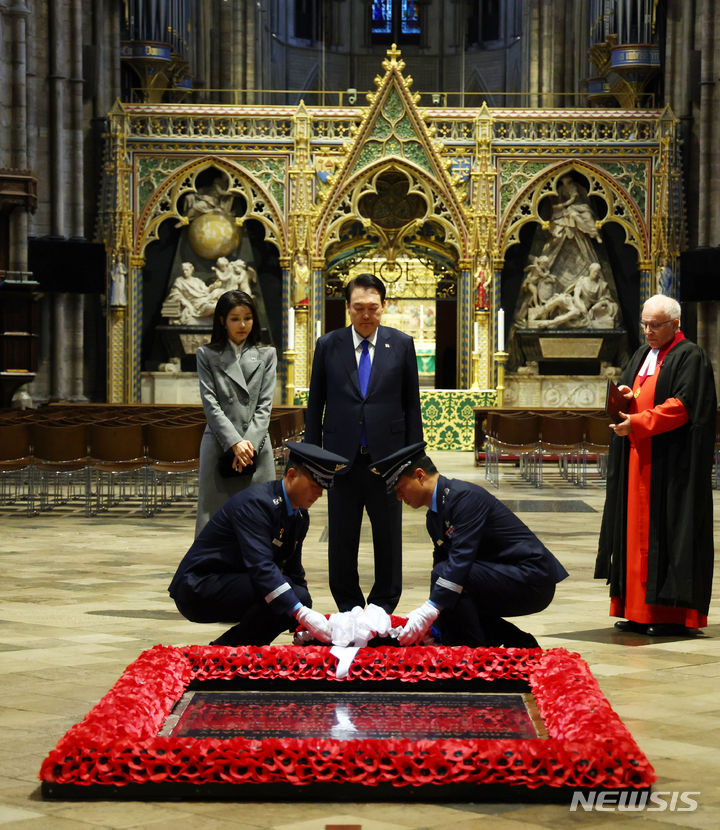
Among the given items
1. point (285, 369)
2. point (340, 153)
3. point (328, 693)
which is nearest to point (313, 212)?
point (340, 153)

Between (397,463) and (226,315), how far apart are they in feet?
6.34

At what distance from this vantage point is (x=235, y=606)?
5.44 meters

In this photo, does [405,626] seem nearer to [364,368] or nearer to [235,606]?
[235,606]

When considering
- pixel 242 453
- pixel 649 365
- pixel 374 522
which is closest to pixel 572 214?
pixel 649 365

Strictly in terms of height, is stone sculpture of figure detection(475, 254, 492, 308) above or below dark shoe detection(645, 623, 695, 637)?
above

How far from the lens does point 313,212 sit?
23.0m

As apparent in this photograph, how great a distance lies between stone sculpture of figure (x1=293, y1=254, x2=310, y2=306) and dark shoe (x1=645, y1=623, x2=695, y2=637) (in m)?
16.3

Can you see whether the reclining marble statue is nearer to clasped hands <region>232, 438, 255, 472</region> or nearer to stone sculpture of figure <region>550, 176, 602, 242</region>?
stone sculpture of figure <region>550, 176, 602, 242</region>

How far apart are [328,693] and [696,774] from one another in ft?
4.35

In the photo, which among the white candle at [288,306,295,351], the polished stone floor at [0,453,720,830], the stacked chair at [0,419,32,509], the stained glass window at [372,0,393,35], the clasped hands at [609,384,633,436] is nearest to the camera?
the polished stone floor at [0,453,720,830]

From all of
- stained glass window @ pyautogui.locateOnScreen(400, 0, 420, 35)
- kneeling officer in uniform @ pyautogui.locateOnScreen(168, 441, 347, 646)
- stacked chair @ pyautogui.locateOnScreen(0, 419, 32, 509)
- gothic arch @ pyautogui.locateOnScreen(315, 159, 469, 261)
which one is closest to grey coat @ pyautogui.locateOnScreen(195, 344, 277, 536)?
kneeling officer in uniform @ pyautogui.locateOnScreen(168, 441, 347, 646)

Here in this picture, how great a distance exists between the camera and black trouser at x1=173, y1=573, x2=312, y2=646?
5.42 m

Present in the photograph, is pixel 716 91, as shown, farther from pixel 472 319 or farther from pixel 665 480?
pixel 665 480

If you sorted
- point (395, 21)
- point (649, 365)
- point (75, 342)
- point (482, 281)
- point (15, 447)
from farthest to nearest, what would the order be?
point (395, 21), point (75, 342), point (482, 281), point (15, 447), point (649, 365)
